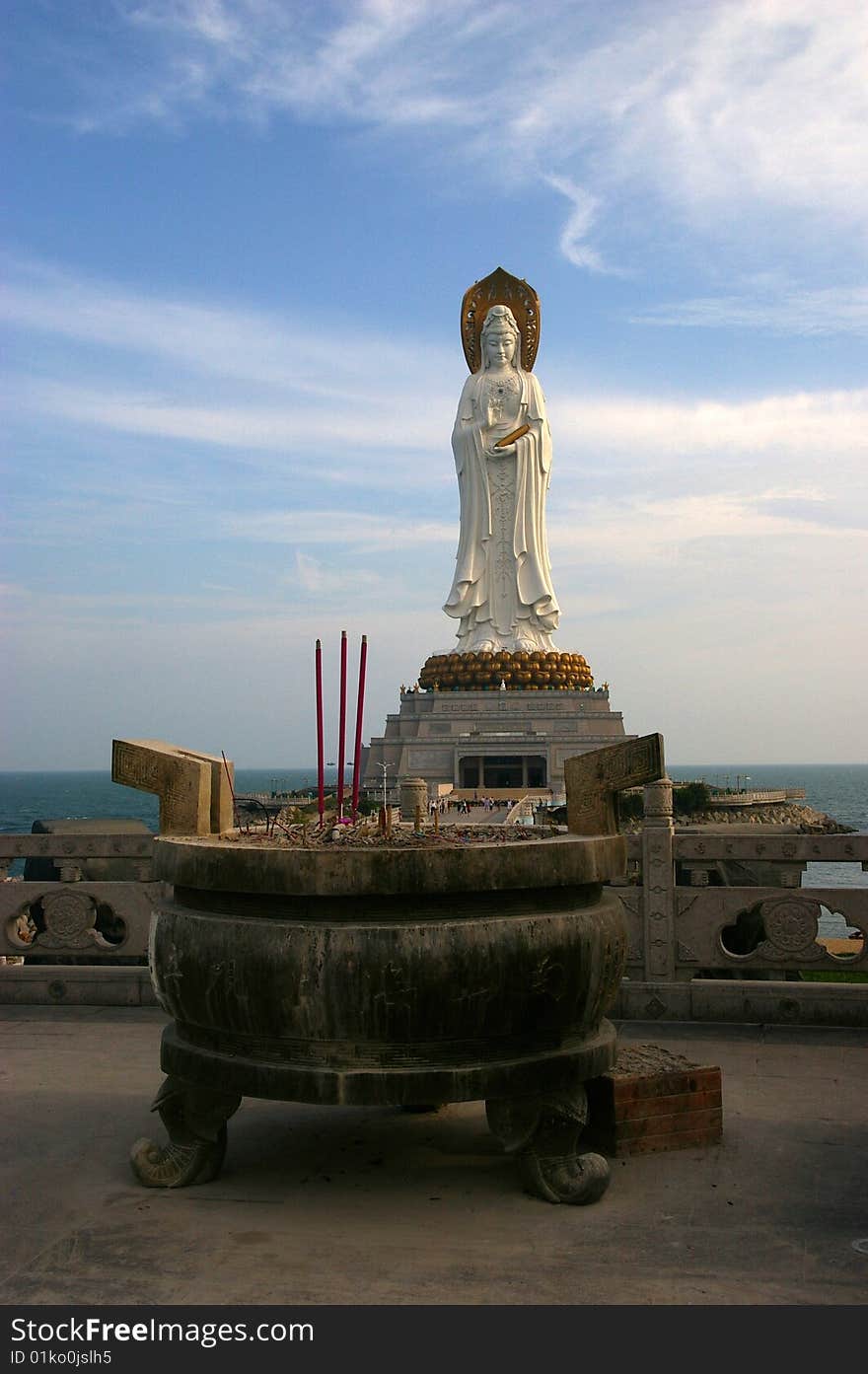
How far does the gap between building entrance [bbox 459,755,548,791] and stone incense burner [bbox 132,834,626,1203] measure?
3228 centimetres

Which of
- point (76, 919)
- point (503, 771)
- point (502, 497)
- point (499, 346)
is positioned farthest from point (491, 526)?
point (76, 919)

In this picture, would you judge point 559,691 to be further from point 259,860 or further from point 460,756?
point 259,860

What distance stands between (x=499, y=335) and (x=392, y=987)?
114 feet

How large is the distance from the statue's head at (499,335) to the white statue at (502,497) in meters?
0.03

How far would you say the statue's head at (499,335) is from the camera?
36156 mm

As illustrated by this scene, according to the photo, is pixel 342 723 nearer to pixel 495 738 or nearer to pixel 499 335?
pixel 495 738

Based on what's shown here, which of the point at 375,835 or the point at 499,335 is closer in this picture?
the point at 375,835

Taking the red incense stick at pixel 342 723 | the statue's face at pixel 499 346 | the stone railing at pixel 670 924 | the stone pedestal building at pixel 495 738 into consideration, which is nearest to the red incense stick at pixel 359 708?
the red incense stick at pixel 342 723

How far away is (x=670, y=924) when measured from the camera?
6.78m

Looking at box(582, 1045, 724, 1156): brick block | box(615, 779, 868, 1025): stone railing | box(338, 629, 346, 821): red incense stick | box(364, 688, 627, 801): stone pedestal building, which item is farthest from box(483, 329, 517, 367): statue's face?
box(582, 1045, 724, 1156): brick block

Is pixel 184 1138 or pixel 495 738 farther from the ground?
Result: pixel 495 738

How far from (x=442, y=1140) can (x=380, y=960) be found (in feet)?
4.44

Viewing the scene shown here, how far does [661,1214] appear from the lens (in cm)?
380
